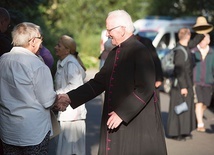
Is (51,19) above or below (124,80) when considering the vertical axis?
below

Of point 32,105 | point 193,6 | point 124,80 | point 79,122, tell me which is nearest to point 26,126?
point 32,105

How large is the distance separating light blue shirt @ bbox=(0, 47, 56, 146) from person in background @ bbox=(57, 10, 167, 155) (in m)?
0.63

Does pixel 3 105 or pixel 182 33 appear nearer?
pixel 3 105

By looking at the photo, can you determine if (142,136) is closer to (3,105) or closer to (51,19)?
(3,105)

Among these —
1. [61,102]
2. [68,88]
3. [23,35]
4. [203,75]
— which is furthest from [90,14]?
[23,35]

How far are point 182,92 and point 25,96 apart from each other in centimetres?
520

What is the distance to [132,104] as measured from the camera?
16.3 feet

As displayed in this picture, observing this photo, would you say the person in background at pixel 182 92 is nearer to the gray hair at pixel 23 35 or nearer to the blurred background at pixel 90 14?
the gray hair at pixel 23 35

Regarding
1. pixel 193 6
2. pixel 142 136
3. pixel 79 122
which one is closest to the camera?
pixel 142 136

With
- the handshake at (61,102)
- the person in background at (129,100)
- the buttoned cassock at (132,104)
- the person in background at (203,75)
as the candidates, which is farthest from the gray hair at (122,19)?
the person in background at (203,75)

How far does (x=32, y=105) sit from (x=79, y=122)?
2.71m

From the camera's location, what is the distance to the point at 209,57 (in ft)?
35.4

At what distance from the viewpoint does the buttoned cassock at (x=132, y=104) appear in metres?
4.99

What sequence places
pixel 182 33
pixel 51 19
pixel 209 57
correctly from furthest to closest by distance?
pixel 51 19
pixel 209 57
pixel 182 33
